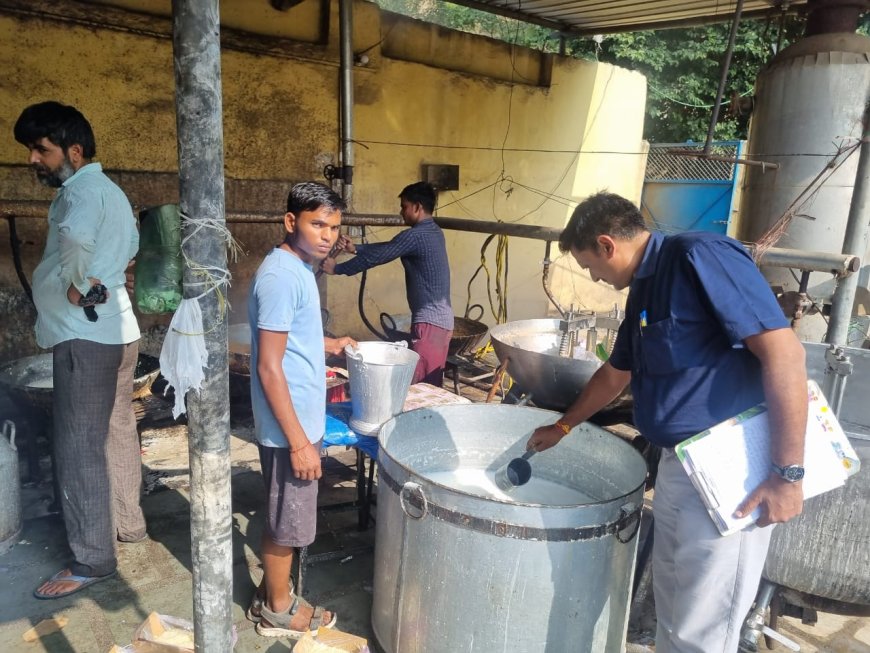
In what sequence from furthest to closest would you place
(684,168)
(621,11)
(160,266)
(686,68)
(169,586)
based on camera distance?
(686,68) < (684,168) < (621,11) < (169,586) < (160,266)

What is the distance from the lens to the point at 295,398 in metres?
2.66

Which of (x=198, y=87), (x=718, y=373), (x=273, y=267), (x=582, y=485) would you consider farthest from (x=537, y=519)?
(x=198, y=87)

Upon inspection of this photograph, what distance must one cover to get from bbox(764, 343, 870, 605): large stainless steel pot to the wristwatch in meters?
0.89

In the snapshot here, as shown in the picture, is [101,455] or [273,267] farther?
[101,455]

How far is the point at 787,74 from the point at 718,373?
446 centimetres

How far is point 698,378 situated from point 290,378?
1.52 metres

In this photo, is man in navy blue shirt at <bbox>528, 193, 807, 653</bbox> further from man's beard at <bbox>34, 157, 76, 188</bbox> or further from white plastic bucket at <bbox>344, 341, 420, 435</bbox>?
man's beard at <bbox>34, 157, 76, 188</bbox>

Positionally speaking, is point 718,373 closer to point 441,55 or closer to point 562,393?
point 562,393

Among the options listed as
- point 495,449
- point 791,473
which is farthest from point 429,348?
point 791,473

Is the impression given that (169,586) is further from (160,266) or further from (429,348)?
(429,348)

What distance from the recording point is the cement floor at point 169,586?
292 centimetres

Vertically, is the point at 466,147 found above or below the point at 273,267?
above

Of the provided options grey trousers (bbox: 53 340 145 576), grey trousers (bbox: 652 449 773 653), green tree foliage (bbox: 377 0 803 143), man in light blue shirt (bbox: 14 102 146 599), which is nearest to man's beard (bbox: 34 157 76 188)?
man in light blue shirt (bbox: 14 102 146 599)

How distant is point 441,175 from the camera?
7461mm
